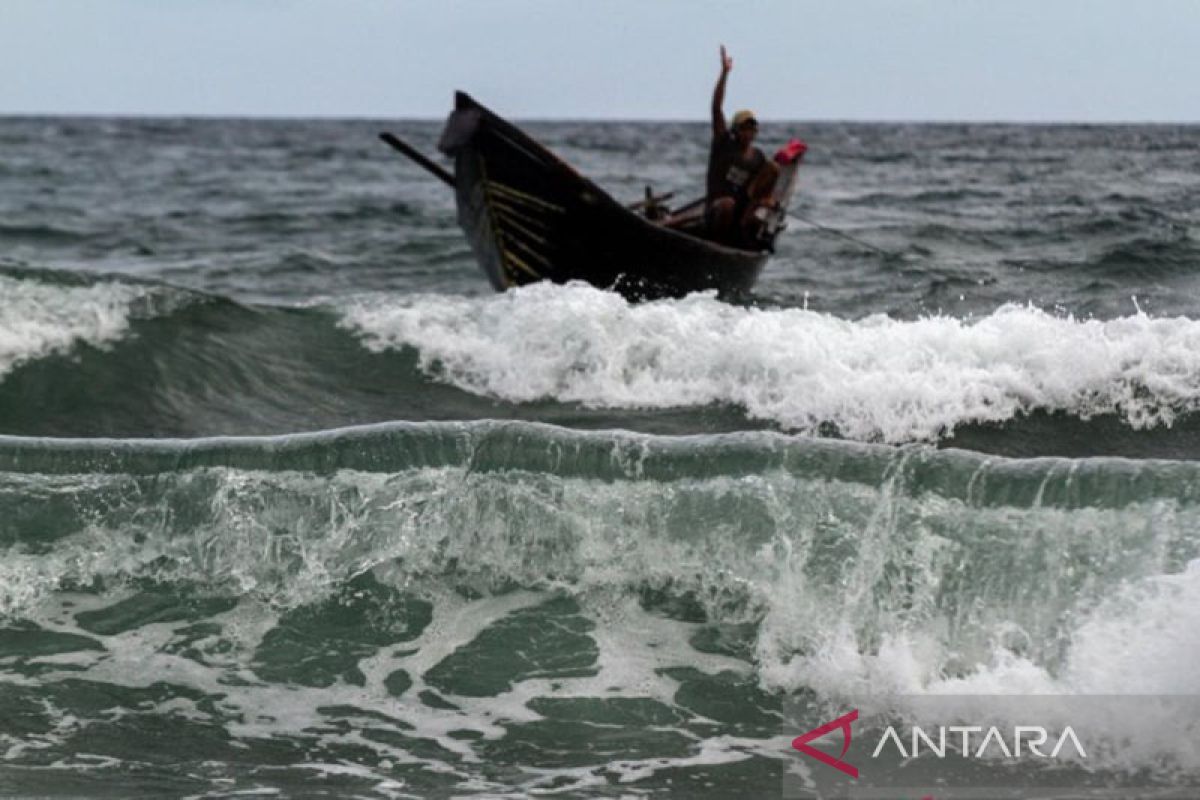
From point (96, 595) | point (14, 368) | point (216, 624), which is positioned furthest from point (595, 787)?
point (14, 368)

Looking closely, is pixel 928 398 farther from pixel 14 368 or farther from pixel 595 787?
pixel 14 368

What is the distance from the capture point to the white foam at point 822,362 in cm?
999

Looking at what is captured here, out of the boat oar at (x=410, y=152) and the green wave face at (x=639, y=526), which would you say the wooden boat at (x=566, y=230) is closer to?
the boat oar at (x=410, y=152)

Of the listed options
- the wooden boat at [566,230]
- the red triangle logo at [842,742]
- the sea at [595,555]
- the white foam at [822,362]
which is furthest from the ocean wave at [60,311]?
the red triangle logo at [842,742]

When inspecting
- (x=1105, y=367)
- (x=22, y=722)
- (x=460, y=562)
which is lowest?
(x=22, y=722)

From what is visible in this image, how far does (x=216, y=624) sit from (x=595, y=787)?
216 centimetres

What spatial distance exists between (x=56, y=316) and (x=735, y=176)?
5.44 m

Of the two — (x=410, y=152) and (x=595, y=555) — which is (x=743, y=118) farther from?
(x=595, y=555)

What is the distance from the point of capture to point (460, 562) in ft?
22.9

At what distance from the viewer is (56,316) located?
40.2 ft

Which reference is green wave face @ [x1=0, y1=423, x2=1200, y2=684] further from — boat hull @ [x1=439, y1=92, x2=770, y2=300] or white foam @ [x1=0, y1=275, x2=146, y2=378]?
boat hull @ [x1=439, y1=92, x2=770, y2=300]

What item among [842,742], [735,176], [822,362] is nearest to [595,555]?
[842,742]

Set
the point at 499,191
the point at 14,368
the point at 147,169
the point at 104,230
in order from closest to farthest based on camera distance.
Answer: the point at 14,368 < the point at 499,191 < the point at 104,230 < the point at 147,169

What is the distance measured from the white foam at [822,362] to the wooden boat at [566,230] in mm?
304
